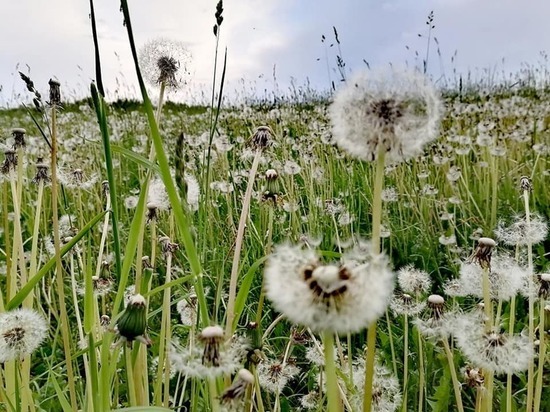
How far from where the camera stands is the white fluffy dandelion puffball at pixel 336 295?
0.52 meters

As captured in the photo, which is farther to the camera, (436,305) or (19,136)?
(19,136)

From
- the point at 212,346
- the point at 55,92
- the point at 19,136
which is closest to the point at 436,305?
the point at 212,346

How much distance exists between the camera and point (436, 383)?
2.00m

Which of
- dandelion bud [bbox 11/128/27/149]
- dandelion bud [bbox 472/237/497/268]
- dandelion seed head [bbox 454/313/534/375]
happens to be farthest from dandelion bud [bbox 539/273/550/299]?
dandelion bud [bbox 11/128/27/149]

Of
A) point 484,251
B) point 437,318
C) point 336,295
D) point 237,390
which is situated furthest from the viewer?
point 437,318

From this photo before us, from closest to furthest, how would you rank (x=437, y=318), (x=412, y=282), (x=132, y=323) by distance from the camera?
(x=132, y=323) < (x=437, y=318) < (x=412, y=282)

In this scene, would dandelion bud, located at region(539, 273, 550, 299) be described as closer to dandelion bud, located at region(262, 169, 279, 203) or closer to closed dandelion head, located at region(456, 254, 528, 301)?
closed dandelion head, located at region(456, 254, 528, 301)

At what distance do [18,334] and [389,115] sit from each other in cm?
86

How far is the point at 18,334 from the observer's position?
1.15 metres

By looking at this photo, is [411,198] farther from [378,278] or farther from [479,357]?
[378,278]

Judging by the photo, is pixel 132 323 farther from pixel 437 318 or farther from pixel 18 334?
pixel 437 318

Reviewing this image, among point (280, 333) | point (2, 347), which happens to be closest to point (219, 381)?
point (2, 347)

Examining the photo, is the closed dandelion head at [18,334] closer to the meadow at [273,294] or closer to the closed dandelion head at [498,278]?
the meadow at [273,294]

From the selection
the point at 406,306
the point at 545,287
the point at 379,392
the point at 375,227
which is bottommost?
the point at 379,392
